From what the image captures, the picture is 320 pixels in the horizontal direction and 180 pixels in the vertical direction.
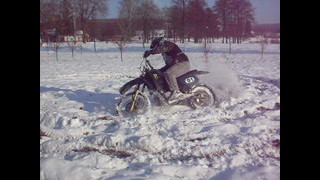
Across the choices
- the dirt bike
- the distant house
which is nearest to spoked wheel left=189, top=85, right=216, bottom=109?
the dirt bike

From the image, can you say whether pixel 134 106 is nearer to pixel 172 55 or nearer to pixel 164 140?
pixel 172 55

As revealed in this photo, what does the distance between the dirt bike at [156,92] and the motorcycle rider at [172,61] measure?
0.08 m

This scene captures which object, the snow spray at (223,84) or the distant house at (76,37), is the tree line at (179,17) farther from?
the distant house at (76,37)

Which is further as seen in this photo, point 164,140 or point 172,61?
point 172,61

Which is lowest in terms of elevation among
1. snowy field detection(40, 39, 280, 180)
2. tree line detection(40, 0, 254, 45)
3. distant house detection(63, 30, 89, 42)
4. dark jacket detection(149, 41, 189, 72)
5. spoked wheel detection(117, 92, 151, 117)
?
snowy field detection(40, 39, 280, 180)

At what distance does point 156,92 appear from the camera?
5336mm

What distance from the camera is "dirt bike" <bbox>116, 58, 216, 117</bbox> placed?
5090 millimetres

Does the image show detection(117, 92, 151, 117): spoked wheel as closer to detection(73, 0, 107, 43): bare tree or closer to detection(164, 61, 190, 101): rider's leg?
detection(164, 61, 190, 101): rider's leg

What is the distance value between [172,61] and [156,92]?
751 mm

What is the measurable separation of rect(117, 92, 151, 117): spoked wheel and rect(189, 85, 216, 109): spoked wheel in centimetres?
98

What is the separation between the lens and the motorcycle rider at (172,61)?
527 cm

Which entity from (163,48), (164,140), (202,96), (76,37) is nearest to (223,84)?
(202,96)
